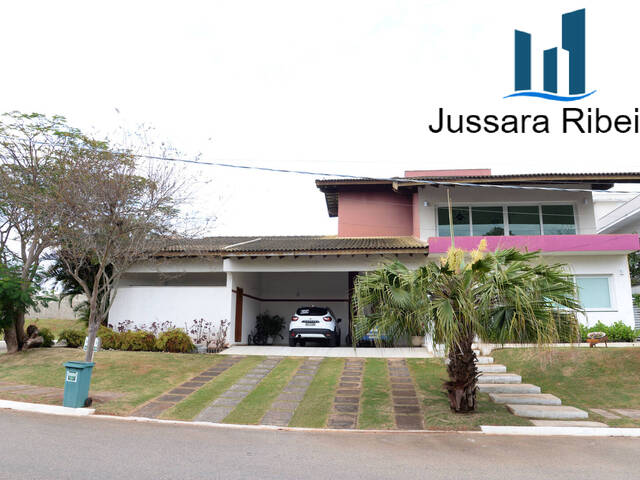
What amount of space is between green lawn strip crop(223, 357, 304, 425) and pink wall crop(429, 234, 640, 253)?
6714 millimetres

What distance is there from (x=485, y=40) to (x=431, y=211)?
7183mm

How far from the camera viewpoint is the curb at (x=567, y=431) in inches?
262

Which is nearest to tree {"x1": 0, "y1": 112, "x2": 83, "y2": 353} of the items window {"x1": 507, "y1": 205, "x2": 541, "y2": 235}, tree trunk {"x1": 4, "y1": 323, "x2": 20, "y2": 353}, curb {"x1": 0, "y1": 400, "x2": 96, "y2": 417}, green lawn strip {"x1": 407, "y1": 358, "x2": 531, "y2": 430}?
tree trunk {"x1": 4, "y1": 323, "x2": 20, "y2": 353}

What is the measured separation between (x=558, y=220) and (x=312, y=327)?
1049 centimetres

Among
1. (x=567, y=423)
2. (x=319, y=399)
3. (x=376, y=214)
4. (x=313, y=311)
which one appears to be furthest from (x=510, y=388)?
(x=376, y=214)

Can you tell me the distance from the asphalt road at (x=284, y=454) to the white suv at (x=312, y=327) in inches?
310

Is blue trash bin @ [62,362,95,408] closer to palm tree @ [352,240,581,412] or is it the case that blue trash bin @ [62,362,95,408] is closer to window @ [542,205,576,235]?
palm tree @ [352,240,581,412]

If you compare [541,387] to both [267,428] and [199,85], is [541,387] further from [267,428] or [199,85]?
[199,85]

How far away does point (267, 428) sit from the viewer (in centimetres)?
702

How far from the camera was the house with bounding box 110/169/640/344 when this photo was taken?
1485 cm

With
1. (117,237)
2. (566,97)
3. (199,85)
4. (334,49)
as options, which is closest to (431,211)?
(566,97)

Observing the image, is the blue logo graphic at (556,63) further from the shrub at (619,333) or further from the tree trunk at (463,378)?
the tree trunk at (463,378)

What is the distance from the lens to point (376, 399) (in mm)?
8469

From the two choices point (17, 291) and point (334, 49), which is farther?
point (17, 291)
